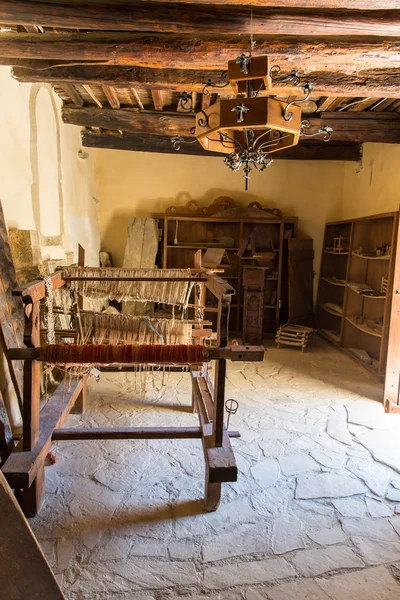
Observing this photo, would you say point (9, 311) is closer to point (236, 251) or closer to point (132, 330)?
point (132, 330)

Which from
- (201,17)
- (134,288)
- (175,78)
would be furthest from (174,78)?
(134,288)

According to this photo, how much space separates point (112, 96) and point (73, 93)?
1.37 ft

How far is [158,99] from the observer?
405cm

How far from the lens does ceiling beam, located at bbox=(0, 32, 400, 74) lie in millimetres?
2555

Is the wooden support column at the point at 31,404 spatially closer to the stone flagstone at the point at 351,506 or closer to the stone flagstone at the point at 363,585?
the stone flagstone at the point at 363,585

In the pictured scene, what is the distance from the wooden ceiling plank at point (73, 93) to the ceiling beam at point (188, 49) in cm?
119

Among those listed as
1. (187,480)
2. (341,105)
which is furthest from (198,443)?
(341,105)

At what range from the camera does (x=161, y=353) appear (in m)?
1.82

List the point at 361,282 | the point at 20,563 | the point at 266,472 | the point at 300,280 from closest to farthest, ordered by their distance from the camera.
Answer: the point at 20,563 < the point at 266,472 < the point at 361,282 < the point at 300,280

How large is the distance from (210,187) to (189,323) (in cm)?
390

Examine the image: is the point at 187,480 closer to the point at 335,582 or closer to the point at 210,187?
the point at 335,582

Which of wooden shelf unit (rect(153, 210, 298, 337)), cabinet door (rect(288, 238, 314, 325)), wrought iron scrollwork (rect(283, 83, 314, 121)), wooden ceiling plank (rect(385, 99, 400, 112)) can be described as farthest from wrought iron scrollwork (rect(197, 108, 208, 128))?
cabinet door (rect(288, 238, 314, 325))

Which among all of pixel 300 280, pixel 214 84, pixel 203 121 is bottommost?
pixel 300 280

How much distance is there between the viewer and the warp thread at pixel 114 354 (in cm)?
181
